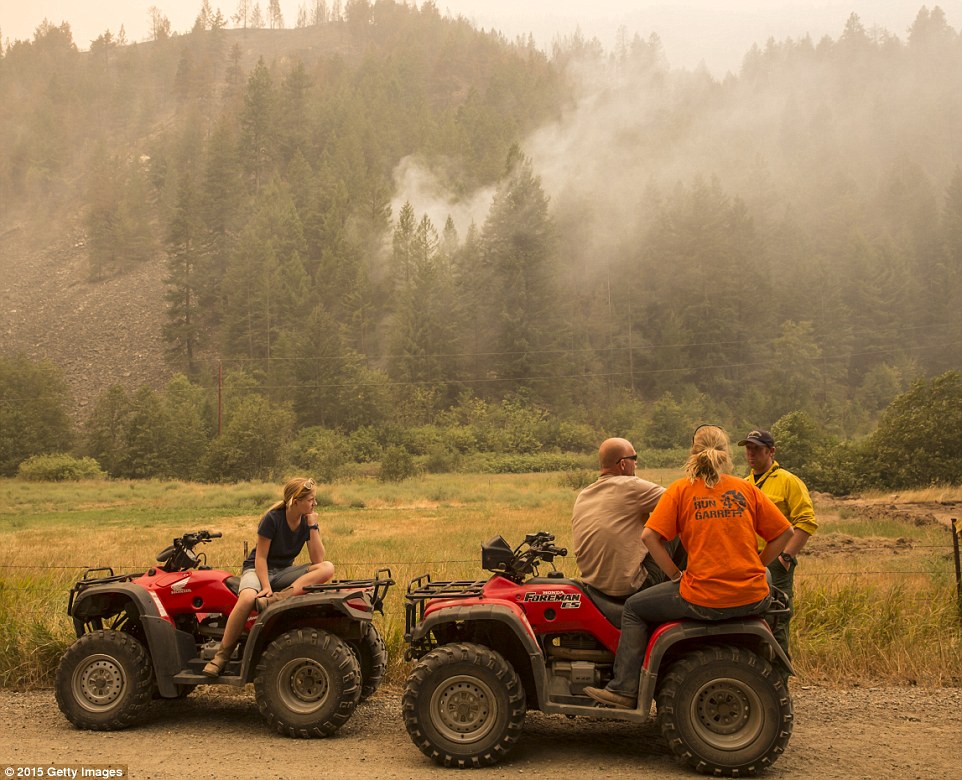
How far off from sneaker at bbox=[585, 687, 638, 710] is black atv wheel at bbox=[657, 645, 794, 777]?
0.16 meters

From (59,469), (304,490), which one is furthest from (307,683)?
(59,469)

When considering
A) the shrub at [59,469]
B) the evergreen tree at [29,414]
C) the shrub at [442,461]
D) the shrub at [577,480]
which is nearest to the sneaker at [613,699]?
the shrub at [577,480]

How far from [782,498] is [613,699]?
2210 mm

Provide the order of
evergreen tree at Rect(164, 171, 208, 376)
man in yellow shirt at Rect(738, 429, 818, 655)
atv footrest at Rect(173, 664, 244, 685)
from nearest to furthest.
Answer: atv footrest at Rect(173, 664, 244, 685)
man in yellow shirt at Rect(738, 429, 818, 655)
evergreen tree at Rect(164, 171, 208, 376)

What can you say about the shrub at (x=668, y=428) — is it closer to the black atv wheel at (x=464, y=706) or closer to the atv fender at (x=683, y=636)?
the atv fender at (x=683, y=636)

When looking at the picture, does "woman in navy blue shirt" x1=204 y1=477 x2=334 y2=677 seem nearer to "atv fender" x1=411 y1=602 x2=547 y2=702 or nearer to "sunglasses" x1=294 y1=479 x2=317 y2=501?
"sunglasses" x1=294 y1=479 x2=317 y2=501

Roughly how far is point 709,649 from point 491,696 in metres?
1.34

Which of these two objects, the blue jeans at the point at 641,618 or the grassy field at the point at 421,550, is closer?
the blue jeans at the point at 641,618

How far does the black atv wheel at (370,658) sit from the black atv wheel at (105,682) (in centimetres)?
144

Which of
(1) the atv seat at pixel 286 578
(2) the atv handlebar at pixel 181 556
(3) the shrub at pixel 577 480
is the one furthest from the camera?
(3) the shrub at pixel 577 480

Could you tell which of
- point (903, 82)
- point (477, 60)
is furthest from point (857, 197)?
point (477, 60)

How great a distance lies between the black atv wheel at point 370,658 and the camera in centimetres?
727

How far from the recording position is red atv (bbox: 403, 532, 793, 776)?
19.2ft

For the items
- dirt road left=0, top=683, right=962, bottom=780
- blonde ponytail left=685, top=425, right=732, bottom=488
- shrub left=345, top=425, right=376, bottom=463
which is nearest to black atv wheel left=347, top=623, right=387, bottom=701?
dirt road left=0, top=683, right=962, bottom=780
